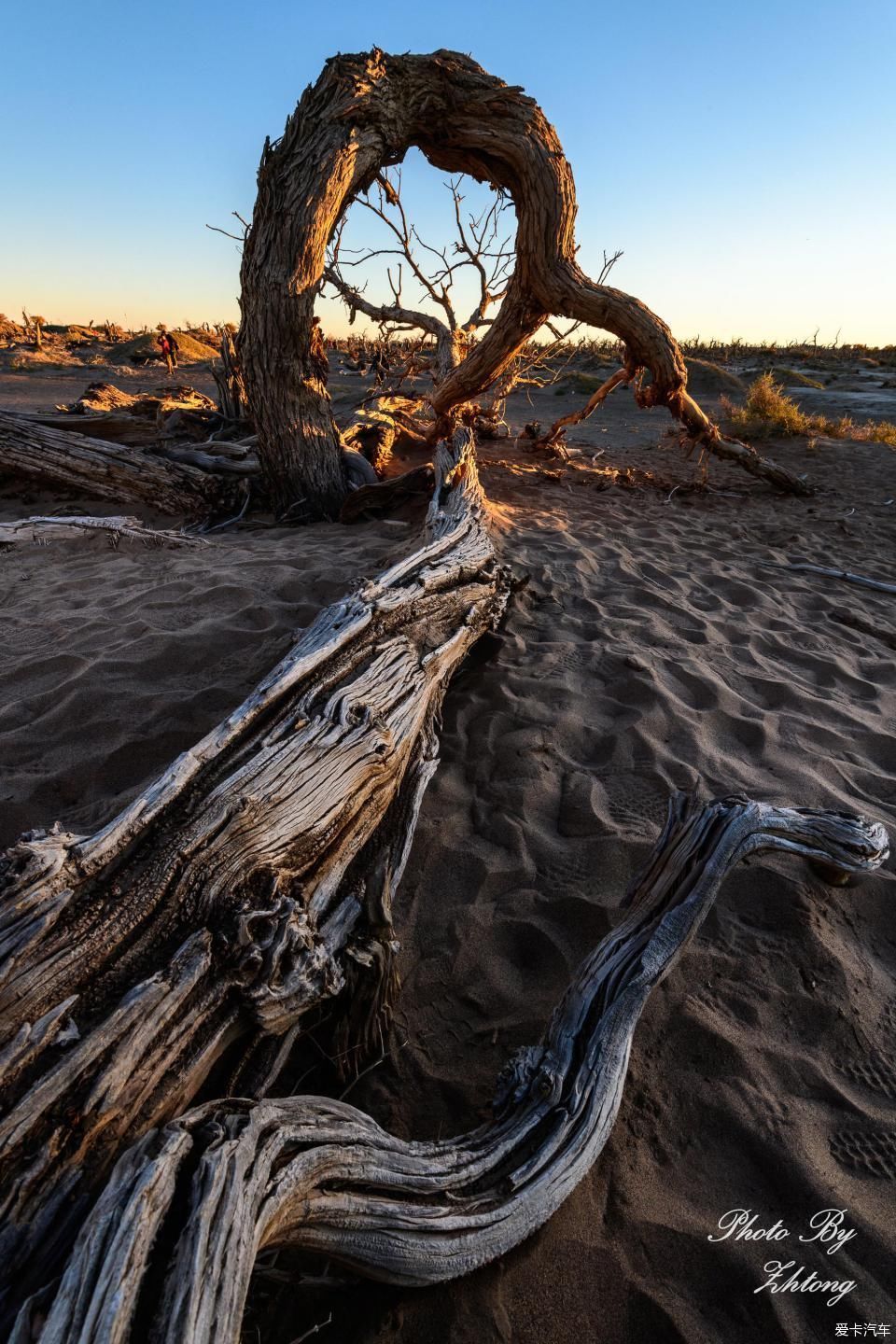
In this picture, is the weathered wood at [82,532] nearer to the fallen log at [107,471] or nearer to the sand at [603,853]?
the sand at [603,853]

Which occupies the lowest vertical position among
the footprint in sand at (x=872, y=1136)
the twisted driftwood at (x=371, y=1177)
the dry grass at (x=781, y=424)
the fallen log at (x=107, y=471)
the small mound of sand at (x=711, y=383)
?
the footprint in sand at (x=872, y=1136)

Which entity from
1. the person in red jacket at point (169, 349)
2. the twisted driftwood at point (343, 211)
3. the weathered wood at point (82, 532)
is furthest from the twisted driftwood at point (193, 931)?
the person in red jacket at point (169, 349)

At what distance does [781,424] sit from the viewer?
9531mm

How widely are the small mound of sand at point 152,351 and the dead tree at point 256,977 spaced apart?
65.1ft

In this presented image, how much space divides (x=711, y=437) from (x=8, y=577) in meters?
6.05

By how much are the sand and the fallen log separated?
108cm

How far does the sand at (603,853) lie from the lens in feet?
4.22

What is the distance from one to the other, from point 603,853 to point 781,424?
9416mm

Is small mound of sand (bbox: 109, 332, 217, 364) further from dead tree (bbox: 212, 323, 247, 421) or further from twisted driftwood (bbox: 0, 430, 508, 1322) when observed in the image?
twisted driftwood (bbox: 0, 430, 508, 1322)

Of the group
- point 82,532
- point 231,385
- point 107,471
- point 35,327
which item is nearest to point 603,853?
point 82,532

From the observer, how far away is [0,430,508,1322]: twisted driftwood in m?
1.08

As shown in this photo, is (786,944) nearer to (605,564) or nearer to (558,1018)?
(558,1018)

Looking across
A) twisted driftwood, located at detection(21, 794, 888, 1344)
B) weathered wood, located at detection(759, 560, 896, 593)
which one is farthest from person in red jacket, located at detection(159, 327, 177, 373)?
twisted driftwood, located at detection(21, 794, 888, 1344)

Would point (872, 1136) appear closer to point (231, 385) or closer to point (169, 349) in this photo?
point (231, 385)
